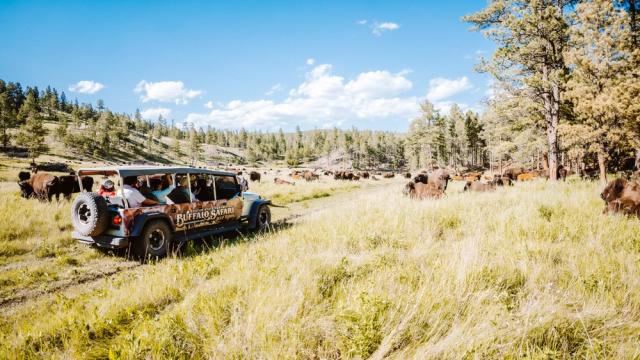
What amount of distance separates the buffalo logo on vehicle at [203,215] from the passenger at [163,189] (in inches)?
21.8

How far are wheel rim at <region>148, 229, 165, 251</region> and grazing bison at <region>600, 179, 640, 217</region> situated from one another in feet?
33.8

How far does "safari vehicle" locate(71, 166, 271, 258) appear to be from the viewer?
6258 mm

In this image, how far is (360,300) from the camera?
3.09 m

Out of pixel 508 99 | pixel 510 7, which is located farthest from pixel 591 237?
pixel 510 7

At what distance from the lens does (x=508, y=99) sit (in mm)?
18297

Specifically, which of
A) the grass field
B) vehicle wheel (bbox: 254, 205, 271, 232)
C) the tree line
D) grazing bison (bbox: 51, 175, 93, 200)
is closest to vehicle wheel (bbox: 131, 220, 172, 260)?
the grass field

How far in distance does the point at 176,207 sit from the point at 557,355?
6.98 meters

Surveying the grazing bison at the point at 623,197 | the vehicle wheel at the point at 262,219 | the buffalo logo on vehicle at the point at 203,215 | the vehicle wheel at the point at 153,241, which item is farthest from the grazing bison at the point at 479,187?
the vehicle wheel at the point at 153,241

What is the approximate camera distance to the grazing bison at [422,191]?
A: 13.0m

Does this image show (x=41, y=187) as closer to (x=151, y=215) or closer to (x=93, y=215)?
(x=93, y=215)

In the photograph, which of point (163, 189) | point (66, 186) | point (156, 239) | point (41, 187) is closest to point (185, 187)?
point (163, 189)

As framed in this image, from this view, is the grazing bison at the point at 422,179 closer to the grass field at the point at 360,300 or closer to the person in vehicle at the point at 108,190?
the grass field at the point at 360,300

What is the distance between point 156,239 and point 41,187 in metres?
11.6

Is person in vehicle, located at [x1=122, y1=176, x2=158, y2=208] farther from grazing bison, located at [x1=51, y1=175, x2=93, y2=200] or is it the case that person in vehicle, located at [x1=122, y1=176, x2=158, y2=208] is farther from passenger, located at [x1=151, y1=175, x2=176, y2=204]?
grazing bison, located at [x1=51, y1=175, x2=93, y2=200]
